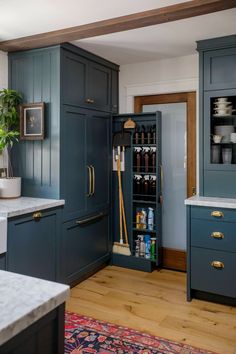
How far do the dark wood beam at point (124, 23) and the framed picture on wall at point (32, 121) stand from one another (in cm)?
58

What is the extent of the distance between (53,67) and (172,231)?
2303 mm

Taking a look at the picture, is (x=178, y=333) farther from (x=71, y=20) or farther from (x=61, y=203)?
(x=71, y=20)

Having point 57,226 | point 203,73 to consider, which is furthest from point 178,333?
point 203,73

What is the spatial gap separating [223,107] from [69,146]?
1571 mm

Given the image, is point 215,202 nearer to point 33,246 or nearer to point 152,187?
point 152,187

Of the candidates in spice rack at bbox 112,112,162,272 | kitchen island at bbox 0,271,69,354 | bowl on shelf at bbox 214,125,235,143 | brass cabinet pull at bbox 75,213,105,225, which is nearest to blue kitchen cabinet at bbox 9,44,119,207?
brass cabinet pull at bbox 75,213,105,225

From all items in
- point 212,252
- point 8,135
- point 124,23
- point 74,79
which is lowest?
point 212,252

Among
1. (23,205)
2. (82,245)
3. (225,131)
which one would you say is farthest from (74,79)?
(82,245)

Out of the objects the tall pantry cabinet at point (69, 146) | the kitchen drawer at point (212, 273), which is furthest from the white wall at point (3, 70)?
the kitchen drawer at point (212, 273)

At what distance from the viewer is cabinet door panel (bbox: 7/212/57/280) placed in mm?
2717

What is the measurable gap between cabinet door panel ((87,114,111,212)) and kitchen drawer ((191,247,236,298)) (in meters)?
1.28

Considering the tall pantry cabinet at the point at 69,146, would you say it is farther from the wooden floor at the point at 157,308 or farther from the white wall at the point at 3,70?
the wooden floor at the point at 157,308

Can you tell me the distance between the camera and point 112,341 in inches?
97.3

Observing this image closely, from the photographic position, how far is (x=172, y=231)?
406 centimetres
